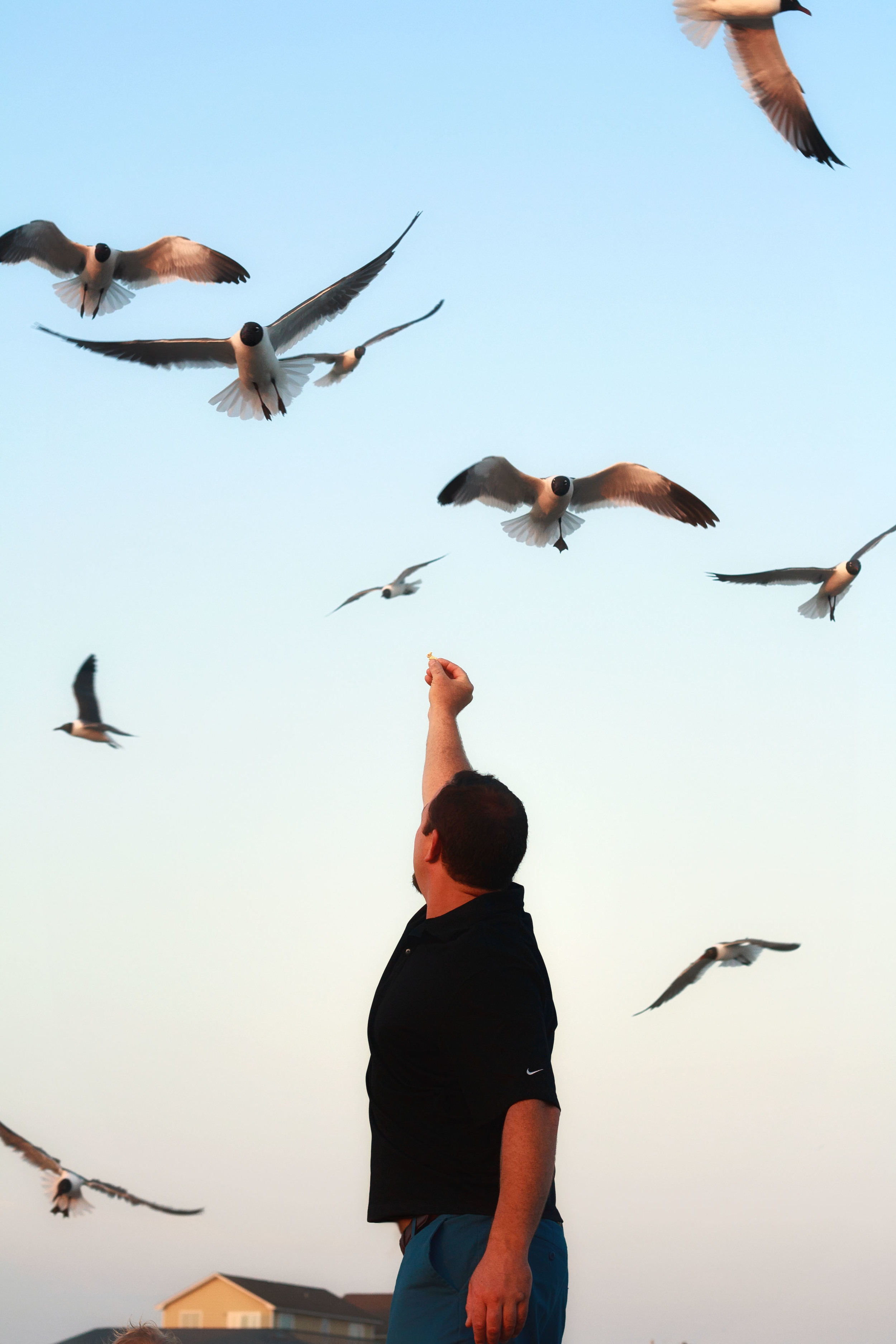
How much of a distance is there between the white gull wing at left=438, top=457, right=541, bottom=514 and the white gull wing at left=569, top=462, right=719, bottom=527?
358 mm

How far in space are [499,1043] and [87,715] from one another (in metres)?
10.2

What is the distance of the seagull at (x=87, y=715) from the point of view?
469 inches

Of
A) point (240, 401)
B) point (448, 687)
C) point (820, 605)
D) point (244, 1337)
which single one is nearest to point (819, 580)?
point (820, 605)

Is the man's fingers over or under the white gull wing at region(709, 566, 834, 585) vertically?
under

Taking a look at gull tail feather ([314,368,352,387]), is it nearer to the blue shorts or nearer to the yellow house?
the blue shorts

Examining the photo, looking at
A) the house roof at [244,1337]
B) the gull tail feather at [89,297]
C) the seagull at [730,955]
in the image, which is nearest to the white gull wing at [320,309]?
the gull tail feather at [89,297]

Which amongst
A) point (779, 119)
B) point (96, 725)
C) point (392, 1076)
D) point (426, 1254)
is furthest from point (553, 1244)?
point (96, 725)

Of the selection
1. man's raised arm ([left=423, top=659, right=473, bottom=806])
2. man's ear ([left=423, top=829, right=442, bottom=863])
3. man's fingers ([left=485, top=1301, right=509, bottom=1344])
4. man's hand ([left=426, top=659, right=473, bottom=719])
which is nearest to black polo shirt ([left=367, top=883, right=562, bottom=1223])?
man's ear ([left=423, top=829, right=442, bottom=863])

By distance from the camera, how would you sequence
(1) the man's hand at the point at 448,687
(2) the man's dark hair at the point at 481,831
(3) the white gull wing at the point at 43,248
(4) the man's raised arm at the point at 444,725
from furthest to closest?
(3) the white gull wing at the point at 43,248 < (1) the man's hand at the point at 448,687 < (4) the man's raised arm at the point at 444,725 < (2) the man's dark hair at the point at 481,831

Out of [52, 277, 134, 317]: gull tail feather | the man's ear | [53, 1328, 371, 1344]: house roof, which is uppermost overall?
[52, 277, 134, 317]: gull tail feather

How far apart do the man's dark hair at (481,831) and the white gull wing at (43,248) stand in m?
8.23

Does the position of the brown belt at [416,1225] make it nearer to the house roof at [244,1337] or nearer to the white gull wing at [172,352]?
the white gull wing at [172,352]

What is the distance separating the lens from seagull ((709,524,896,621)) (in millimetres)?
10688

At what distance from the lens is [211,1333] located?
23156 mm
